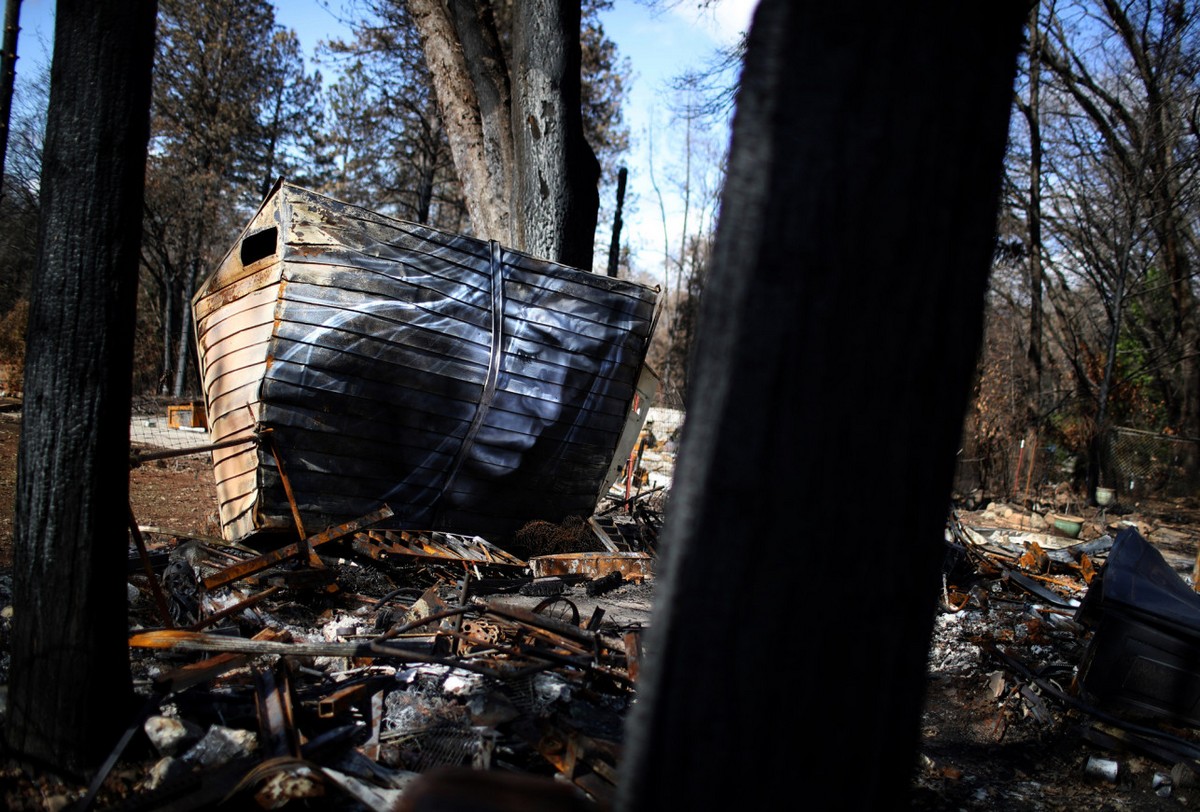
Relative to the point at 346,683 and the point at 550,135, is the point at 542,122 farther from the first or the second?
the point at 346,683

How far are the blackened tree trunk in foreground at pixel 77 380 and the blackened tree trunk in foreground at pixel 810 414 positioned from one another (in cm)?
246

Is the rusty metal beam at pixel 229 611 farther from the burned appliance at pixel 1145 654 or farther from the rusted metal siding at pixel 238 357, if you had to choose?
the burned appliance at pixel 1145 654

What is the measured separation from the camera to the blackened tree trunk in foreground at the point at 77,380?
9.18ft

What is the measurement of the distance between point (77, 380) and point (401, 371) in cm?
353

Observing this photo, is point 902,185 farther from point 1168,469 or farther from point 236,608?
point 1168,469

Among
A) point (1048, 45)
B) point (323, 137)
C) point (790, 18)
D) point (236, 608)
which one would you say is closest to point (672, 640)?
point (790, 18)

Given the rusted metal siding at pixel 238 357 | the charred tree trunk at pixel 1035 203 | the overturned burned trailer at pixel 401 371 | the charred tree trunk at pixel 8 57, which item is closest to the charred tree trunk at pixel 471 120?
the overturned burned trailer at pixel 401 371

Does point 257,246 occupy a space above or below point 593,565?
above

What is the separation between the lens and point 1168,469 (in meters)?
17.5

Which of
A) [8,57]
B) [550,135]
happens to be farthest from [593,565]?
[8,57]

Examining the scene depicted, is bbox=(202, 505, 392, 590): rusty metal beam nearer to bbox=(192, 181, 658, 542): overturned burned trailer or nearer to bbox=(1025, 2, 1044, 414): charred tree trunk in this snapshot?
bbox=(192, 181, 658, 542): overturned burned trailer

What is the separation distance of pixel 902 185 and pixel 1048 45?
24.4 m

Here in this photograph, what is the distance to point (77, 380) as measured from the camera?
9.27 ft

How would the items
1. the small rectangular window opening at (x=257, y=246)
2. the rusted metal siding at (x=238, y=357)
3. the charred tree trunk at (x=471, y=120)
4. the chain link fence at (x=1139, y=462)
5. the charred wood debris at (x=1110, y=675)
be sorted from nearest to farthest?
the charred wood debris at (x=1110, y=675) < the rusted metal siding at (x=238, y=357) < the small rectangular window opening at (x=257, y=246) < the charred tree trunk at (x=471, y=120) < the chain link fence at (x=1139, y=462)
